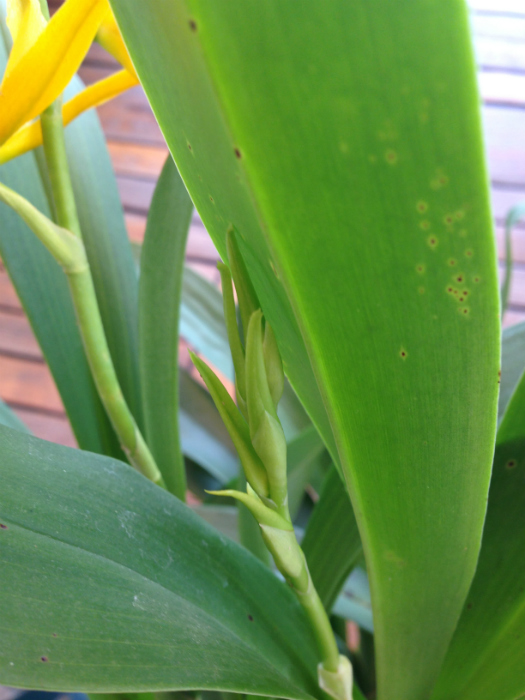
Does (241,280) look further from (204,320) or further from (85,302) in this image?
(204,320)

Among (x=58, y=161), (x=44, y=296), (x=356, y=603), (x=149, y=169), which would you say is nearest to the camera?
(x=58, y=161)

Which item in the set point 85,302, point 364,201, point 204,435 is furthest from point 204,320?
point 364,201

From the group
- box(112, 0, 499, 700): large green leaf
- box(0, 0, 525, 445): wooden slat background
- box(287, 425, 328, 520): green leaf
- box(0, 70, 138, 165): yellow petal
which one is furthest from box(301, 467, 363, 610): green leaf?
box(0, 0, 525, 445): wooden slat background

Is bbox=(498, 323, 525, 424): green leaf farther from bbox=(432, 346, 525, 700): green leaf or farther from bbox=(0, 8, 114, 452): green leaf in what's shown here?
bbox=(0, 8, 114, 452): green leaf

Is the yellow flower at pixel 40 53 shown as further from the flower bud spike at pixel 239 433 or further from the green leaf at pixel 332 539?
the green leaf at pixel 332 539

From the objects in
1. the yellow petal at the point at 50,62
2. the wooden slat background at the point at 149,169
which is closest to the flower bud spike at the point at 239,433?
the yellow petal at the point at 50,62

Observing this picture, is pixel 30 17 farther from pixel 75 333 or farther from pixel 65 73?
pixel 75 333
